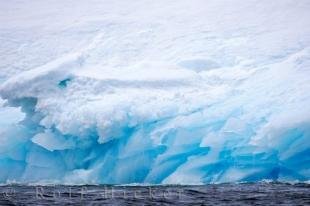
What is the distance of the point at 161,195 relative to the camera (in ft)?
33.5

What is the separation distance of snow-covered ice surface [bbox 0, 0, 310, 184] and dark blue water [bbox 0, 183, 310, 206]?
1.63 ft

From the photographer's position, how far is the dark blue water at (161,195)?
9484 millimetres

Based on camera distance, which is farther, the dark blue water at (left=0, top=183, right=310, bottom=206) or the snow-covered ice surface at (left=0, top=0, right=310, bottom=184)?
the snow-covered ice surface at (left=0, top=0, right=310, bottom=184)

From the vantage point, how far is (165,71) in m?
13.3

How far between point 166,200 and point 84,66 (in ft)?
15.2

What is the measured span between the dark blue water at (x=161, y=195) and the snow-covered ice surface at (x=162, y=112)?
0.50 m

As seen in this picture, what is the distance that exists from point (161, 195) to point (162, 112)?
2.18 meters

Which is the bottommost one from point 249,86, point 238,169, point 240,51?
point 238,169

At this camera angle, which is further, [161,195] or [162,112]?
[162,112]

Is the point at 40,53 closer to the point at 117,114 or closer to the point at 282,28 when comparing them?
the point at 117,114

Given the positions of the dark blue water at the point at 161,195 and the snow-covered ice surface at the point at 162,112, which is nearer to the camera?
the dark blue water at the point at 161,195

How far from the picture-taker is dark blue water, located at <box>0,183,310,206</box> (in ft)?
31.1

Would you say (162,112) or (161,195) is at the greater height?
(162,112)

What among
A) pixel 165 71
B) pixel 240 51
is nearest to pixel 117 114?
pixel 165 71
